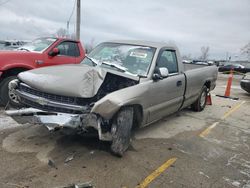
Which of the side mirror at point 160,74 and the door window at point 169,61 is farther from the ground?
the door window at point 169,61

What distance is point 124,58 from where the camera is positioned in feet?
17.1

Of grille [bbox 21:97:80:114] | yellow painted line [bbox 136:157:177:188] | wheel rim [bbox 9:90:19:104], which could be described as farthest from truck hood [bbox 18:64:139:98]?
yellow painted line [bbox 136:157:177:188]

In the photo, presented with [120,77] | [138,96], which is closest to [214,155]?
[138,96]

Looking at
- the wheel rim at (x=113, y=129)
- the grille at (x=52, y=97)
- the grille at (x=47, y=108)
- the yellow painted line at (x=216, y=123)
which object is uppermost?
the grille at (x=52, y=97)

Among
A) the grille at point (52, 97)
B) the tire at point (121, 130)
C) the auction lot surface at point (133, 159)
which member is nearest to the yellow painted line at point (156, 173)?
the auction lot surface at point (133, 159)

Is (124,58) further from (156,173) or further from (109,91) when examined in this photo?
(156,173)

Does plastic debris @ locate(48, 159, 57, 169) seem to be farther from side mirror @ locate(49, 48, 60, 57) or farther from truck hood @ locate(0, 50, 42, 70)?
side mirror @ locate(49, 48, 60, 57)

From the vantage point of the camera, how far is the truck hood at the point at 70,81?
393 centimetres

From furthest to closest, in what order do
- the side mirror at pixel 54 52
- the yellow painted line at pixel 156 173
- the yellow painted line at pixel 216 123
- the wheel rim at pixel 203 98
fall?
the wheel rim at pixel 203 98 → the side mirror at pixel 54 52 → the yellow painted line at pixel 216 123 → the yellow painted line at pixel 156 173

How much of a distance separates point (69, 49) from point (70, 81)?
419 cm

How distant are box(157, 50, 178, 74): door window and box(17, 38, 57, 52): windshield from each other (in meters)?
3.53

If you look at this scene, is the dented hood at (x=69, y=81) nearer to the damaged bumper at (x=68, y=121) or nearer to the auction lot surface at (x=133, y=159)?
the damaged bumper at (x=68, y=121)

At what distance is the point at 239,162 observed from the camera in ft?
14.8

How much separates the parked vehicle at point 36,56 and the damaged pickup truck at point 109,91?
188cm
